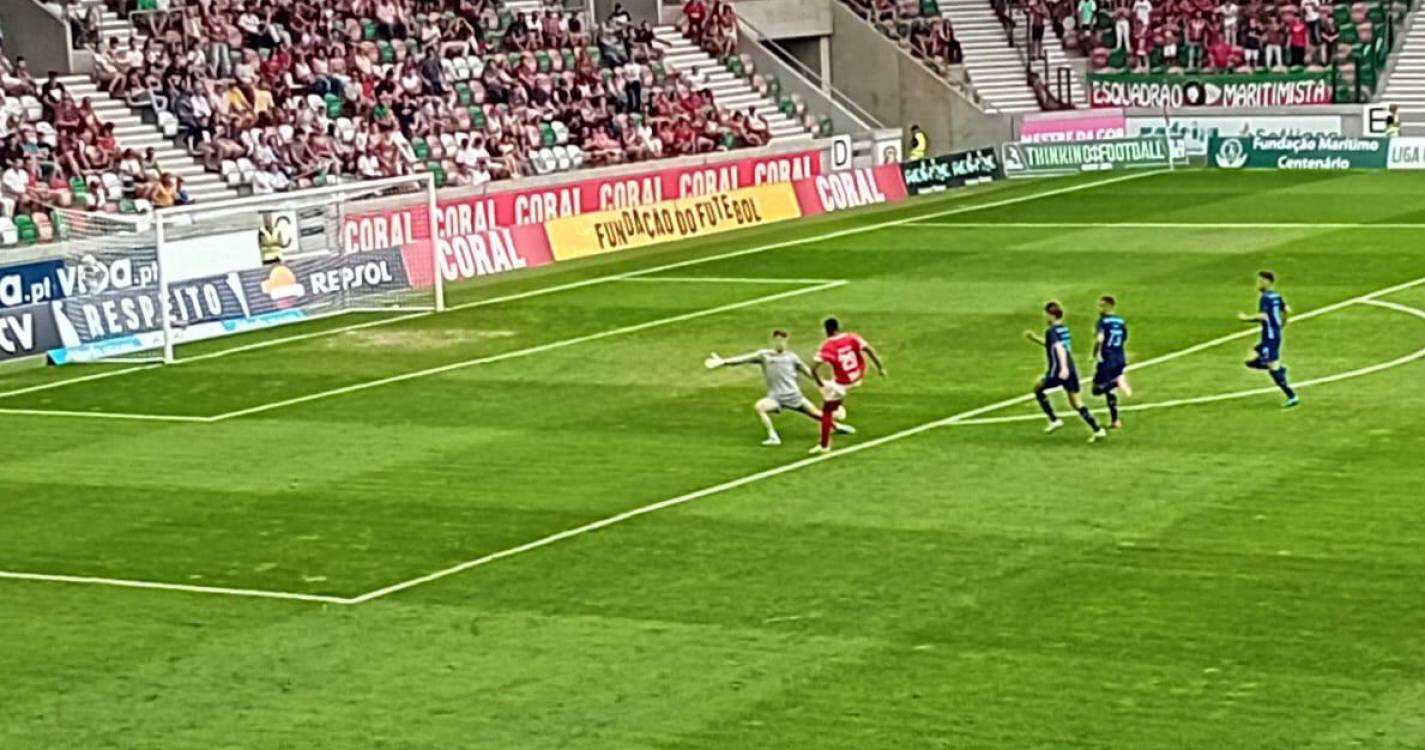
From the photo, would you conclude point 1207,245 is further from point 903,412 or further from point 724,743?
point 724,743

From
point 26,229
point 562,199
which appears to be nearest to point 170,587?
point 26,229

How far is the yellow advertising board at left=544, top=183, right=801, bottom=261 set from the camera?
4812cm

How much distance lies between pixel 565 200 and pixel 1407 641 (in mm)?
33447

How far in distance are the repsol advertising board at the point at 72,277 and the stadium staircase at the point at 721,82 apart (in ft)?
84.9

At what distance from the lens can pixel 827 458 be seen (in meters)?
26.7

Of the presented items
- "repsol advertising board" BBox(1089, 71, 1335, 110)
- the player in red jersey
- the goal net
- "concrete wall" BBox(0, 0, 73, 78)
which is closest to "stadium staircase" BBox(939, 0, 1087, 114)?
"repsol advertising board" BBox(1089, 71, 1335, 110)

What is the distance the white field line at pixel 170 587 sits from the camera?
21234mm

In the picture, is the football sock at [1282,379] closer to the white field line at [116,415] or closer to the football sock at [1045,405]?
the football sock at [1045,405]

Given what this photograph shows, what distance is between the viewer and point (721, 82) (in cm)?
6312

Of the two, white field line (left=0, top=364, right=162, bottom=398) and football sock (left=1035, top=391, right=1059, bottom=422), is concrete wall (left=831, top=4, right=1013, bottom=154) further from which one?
football sock (left=1035, top=391, right=1059, bottom=422)

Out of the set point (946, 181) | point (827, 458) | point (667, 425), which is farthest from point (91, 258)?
point (946, 181)

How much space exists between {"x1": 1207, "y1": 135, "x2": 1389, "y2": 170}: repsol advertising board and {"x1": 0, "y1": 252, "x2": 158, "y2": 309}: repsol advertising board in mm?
31685

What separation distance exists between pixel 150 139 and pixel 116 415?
57.9 ft

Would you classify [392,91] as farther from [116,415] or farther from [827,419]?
[827,419]
